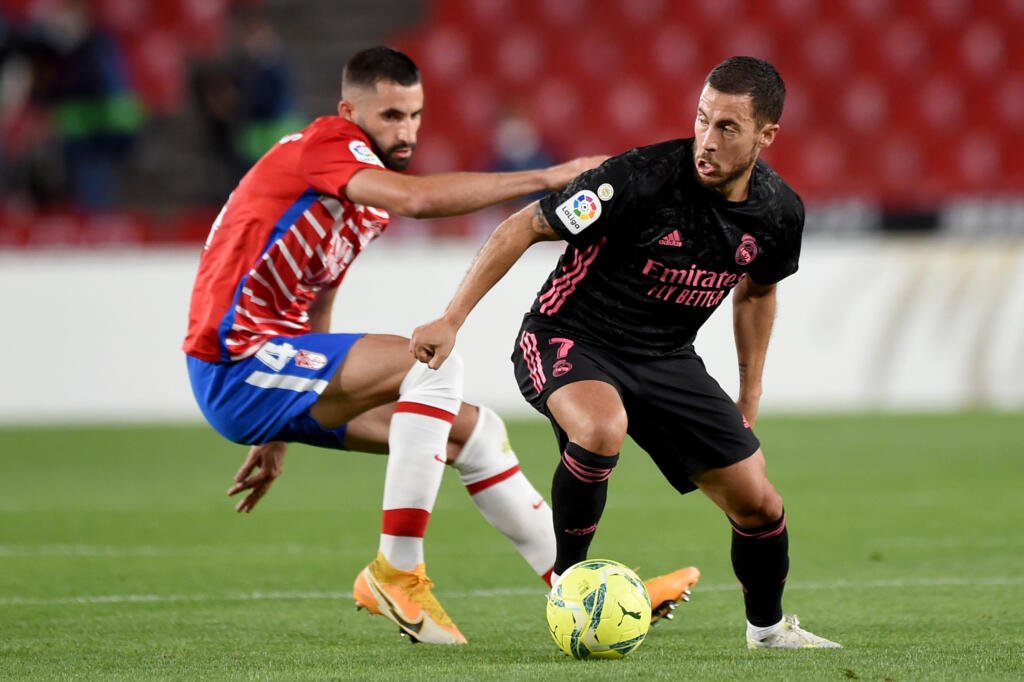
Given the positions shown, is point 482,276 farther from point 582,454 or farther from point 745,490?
point 745,490

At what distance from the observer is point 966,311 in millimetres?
11828

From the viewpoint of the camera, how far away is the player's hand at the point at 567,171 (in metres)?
4.23

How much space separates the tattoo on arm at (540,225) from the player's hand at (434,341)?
0.36m

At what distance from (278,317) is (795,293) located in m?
7.79

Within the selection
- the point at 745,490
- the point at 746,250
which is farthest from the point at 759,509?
the point at 746,250

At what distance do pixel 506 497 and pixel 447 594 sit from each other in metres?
0.84

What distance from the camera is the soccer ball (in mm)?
3955

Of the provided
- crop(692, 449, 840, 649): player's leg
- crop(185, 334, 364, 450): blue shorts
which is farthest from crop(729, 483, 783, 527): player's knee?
crop(185, 334, 364, 450): blue shorts

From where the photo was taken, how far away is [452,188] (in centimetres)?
435

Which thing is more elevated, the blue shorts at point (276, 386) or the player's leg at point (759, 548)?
the blue shorts at point (276, 386)

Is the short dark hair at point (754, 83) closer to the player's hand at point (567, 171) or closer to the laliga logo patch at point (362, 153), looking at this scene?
the player's hand at point (567, 171)

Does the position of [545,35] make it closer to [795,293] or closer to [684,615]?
[795,293]

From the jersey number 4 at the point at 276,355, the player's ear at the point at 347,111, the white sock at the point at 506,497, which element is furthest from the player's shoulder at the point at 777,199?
the jersey number 4 at the point at 276,355

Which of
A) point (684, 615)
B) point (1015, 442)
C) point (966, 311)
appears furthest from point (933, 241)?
point (684, 615)
